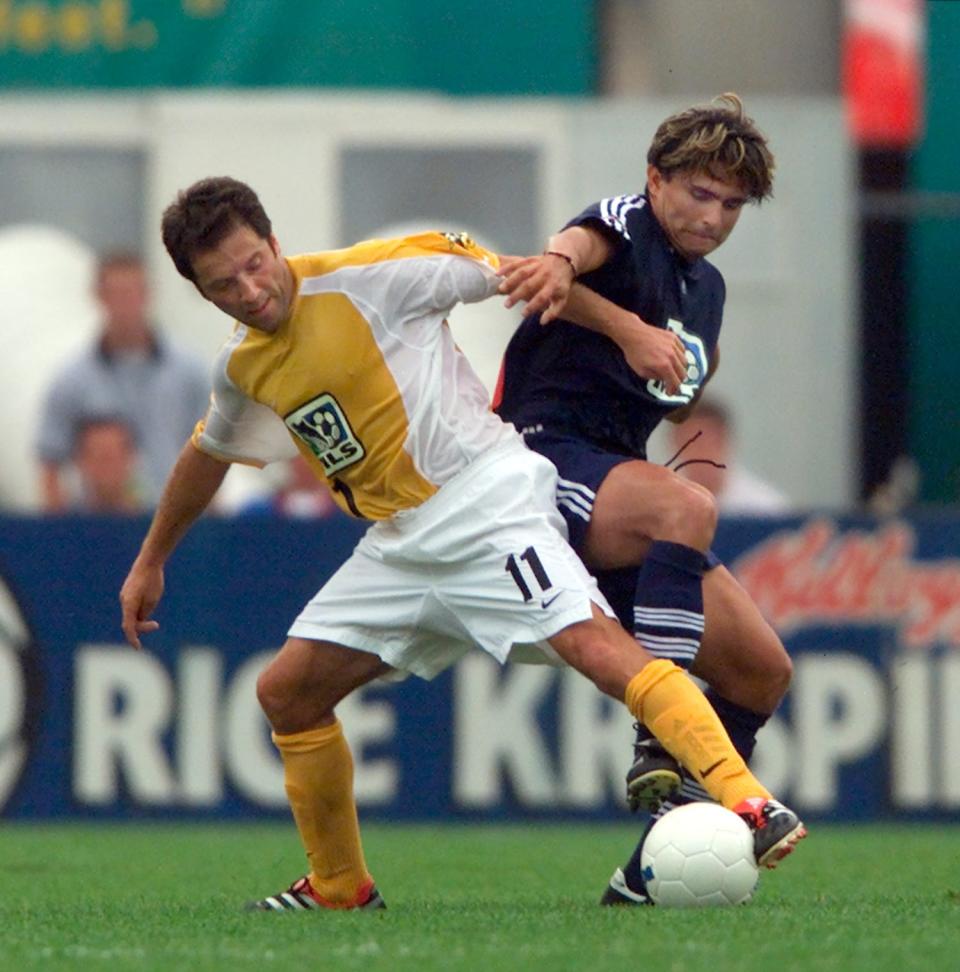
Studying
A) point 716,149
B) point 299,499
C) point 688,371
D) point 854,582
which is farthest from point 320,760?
point 299,499

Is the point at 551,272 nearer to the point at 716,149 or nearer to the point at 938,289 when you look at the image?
the point at 716,149

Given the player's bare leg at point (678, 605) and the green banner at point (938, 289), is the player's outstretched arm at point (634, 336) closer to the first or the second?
the player's bare leg at point (678, 605)

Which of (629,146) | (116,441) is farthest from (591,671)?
(629,146)

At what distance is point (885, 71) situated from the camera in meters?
14.5

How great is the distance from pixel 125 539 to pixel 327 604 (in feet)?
14.7

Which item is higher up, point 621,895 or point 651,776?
point 651,776

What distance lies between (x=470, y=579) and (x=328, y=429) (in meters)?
0.52

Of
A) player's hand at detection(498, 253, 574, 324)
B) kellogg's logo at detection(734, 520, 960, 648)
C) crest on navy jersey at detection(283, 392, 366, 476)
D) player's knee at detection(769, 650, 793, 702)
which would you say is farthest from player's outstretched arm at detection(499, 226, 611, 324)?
kellogg's logo at detection(734, 520, 960, 648)

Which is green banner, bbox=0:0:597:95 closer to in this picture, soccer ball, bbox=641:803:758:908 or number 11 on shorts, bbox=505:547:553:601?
number 11 on shorts, bbox=505:547:553:601

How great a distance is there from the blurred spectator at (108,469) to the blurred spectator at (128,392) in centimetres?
21

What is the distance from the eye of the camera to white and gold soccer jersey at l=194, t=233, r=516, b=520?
641 cm

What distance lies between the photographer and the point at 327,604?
6.57m

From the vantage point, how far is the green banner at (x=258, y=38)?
1448 cm

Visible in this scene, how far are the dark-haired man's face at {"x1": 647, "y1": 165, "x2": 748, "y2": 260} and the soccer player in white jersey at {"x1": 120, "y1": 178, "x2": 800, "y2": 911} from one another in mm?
502
